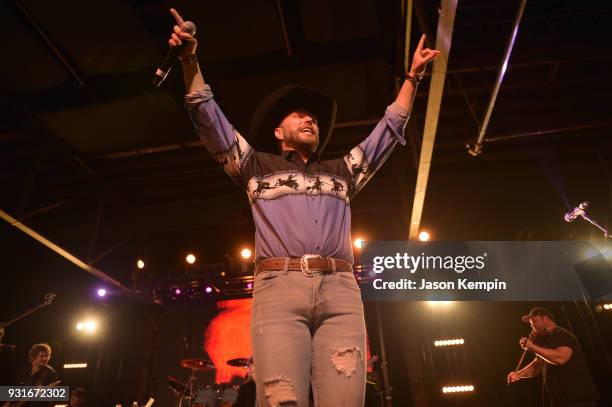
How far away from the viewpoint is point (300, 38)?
195 inches

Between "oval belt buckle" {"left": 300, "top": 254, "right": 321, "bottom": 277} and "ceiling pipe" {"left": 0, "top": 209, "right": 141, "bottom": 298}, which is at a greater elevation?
"ceiling pipe" {"left": 0, "top": 209, "right": 141, "bottom": 298}

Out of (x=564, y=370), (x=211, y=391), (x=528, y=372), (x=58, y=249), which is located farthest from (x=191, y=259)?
(x=564, y=370)

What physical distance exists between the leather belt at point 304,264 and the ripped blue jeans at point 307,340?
0.02 m

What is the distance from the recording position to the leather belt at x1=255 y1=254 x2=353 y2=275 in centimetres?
157

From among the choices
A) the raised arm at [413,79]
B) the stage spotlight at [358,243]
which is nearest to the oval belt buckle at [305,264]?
the raised arm at [413,79]

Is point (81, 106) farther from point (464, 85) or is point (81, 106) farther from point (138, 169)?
point (464, 85)

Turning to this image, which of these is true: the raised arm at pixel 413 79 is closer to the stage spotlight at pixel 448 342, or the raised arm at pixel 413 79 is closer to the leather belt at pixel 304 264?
the leather belt at pixel 304 264

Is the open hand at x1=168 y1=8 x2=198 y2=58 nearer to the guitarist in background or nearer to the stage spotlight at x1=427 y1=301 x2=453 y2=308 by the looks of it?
the guitarist in background

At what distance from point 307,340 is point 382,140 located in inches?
43.1

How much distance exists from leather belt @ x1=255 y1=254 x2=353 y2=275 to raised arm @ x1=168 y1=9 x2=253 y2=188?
0.51m

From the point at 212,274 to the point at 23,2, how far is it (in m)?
6.47

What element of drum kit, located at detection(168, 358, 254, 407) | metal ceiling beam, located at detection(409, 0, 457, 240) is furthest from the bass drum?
metal ceiling beam, located at detection(409, 0, 457, 240)

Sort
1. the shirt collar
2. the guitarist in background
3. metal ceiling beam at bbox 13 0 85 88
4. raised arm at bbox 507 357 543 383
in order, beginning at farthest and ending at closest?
the guitarist in background, raised arm at bbox 507 357 543 383, metal ceiling beam at bbox 13 0 85 88, the shirt collar

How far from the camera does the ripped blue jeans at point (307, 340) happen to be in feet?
4.55
